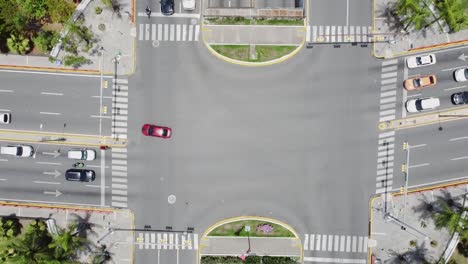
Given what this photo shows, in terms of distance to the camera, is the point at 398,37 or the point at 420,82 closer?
the point at 420,82

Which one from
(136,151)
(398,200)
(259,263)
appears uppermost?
(136,151)

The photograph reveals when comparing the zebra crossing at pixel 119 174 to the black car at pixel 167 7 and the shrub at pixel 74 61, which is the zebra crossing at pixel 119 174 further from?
the black car at pixel 167 7

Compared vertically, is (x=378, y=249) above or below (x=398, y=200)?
below

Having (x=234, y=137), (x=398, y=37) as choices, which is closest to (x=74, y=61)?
(x=234, y=137)

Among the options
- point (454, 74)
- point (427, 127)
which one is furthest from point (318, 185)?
point (454, 74)

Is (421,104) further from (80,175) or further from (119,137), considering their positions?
(80,175)

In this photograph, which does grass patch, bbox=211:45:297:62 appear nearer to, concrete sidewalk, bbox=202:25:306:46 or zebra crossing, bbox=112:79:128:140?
concrete sidewalk, bbox=202:25:306:46

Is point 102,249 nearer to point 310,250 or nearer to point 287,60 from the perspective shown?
point 310,250

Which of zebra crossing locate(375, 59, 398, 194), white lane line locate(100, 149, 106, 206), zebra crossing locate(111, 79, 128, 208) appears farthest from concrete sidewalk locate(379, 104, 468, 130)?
white lane line locate(100, 149, 106, 206)
